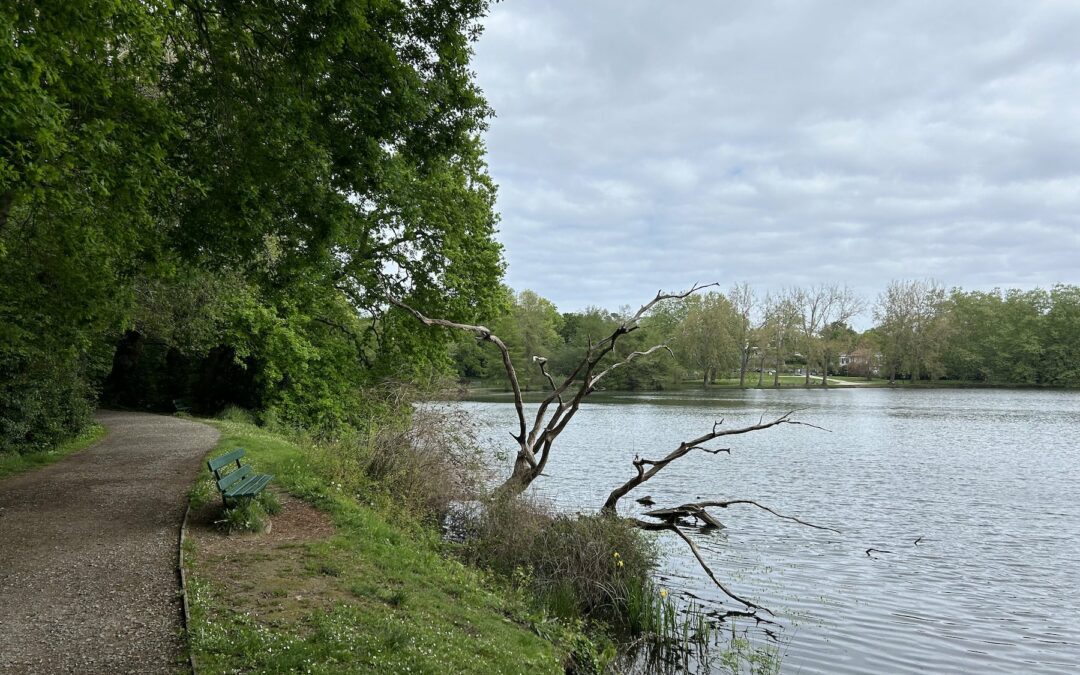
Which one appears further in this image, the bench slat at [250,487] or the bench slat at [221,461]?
the bench slat at [221,461]

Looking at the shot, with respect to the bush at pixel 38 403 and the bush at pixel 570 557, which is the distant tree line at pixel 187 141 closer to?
the bush at pixel 38 403

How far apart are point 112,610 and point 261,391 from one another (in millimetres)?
20423

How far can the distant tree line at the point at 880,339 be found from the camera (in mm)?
78562

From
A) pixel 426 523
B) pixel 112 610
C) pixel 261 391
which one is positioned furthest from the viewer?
pixel 261 391

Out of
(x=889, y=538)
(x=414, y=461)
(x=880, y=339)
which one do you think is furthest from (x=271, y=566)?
(x=880, y=339)

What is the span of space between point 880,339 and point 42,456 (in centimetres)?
9096

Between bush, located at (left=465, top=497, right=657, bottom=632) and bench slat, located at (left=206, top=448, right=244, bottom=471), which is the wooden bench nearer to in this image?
bench slat, located at (left=206, top=448, right=244, bottom=471)

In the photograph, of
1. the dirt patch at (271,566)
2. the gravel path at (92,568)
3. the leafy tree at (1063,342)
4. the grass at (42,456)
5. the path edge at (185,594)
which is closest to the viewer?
the path edge at (185,594)

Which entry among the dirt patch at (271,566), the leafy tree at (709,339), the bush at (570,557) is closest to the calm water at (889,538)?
the bush at (570,557)

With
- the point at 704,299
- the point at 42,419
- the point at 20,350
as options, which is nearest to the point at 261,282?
the point at 20,350

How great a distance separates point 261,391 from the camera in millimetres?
25578

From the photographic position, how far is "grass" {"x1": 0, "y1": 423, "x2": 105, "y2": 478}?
13.1m

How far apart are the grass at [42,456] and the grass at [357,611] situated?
5.45 meters

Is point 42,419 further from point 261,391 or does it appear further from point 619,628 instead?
point 619,628
